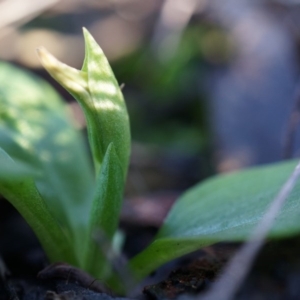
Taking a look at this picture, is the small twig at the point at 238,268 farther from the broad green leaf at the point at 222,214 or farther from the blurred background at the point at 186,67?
the blurred background at the point at 186,67

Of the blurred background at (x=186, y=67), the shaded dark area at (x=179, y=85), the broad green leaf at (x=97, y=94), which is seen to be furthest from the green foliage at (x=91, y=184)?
the blurred background at (x=186, y=67)

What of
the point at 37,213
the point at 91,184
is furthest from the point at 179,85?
the point at 37,213

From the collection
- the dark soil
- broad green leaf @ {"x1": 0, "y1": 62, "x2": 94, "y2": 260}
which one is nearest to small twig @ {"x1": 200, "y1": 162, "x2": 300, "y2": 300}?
Result: the dark soil

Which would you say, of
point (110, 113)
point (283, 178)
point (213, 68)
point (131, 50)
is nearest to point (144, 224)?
point (283, 178)

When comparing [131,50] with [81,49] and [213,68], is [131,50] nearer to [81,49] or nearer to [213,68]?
[81,49]

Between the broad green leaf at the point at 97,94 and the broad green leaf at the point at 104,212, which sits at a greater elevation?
the broad green leaf at the point at 97,94

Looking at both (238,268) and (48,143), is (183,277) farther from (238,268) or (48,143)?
(48,143)

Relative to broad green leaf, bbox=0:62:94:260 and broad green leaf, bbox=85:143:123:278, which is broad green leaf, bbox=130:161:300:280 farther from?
broad green leaf, bbox=0:62:94:260

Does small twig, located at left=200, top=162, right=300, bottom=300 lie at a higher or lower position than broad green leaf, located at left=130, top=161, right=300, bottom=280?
higher
